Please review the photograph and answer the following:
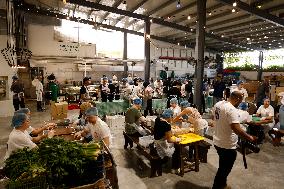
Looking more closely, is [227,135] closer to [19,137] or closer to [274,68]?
[19,137]

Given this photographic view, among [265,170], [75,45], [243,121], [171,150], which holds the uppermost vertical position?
[75,45]

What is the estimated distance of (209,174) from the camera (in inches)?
225

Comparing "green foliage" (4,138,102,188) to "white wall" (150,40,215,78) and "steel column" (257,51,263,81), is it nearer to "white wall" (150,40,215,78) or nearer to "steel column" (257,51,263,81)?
"white wall" (150,40,215,78)

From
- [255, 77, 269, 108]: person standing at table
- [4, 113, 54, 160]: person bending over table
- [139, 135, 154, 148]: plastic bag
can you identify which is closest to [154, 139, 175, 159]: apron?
[139, 135, 154, 148]: plastic bag

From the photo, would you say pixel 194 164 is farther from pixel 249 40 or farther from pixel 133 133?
pixel 249 40

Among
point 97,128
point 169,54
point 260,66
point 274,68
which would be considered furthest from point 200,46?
point 169,54

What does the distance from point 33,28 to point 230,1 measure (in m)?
15.3

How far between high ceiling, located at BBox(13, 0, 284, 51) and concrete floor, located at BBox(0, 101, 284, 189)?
280 inches

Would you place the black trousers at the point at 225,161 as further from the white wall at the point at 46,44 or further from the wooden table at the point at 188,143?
the white wall at the point at 46,44

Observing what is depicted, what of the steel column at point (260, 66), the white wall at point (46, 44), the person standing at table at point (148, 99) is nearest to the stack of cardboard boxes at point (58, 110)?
the person standing at table at point (148, 99)

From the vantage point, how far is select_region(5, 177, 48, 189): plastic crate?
268cm

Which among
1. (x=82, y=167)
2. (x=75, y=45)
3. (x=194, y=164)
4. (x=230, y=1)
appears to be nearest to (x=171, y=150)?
(x=194, y=164)

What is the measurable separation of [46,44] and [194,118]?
53.6 feet

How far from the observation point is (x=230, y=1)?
34.2 feet
